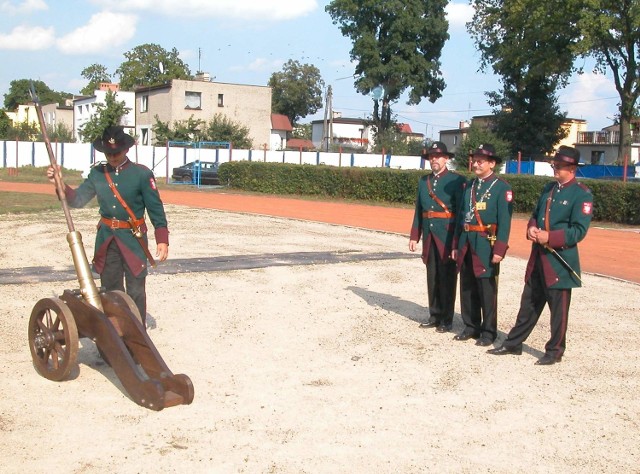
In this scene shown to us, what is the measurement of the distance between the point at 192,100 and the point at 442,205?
5553 cm

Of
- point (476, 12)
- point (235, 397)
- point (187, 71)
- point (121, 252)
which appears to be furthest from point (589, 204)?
point (187, 71)

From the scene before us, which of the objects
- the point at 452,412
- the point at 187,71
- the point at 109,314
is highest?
the point at 187,71

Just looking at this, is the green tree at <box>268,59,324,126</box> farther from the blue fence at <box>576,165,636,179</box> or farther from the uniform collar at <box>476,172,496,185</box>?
the uniform collar at <box>476,172,496,185</box>

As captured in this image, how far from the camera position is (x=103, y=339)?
19.0ft

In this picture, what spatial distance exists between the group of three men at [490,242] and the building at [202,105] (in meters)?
52.6

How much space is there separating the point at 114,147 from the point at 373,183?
76.5ft

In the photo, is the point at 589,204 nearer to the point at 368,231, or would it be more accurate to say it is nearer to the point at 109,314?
the point at 109,314

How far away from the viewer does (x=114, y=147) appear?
6.58 m

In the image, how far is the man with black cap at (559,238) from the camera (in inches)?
275

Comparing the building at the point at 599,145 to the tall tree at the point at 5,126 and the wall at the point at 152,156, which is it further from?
the tall tree at the point at 5,126

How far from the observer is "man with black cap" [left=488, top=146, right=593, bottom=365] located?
6977mm

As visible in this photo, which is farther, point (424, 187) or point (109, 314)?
point (424, 187)

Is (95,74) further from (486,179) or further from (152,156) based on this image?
(486,179)

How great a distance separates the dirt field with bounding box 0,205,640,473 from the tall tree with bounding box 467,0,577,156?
42.4 m
